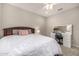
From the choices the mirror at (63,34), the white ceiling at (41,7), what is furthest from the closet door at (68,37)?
the white ceiling at (41,7)

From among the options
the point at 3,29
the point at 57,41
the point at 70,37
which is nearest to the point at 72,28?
the point at 70,37

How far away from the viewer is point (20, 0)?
3.74ft

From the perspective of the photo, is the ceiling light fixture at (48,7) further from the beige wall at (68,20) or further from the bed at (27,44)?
the bed at (27,44)

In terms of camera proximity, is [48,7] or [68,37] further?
[68,37]

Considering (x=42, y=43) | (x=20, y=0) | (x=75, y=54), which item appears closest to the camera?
(x=20, y=0)

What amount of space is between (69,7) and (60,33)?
349mm

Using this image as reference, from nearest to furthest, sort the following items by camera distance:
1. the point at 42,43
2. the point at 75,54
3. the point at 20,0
→ the point at 20,0
the point at 75,54
the point at 42,43

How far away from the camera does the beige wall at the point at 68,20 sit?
137 cm

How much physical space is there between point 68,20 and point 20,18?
0.62 metres

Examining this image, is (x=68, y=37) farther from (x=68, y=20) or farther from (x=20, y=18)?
(x=20, y=18)

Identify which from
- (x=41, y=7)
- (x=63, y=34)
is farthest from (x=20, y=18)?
(x=63, y=34)

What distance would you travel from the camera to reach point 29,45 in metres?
1.33

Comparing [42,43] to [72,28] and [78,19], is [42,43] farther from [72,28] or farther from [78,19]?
[78,19]

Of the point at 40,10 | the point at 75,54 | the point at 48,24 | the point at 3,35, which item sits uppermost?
the point at 40,10
